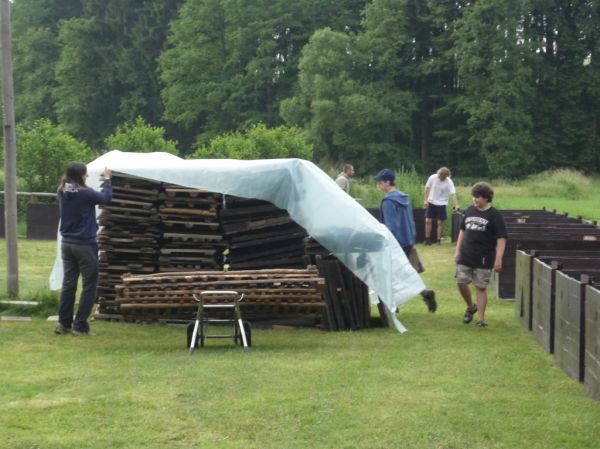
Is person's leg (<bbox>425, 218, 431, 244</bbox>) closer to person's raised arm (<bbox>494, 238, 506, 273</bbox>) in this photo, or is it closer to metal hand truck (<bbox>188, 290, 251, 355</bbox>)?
person's raised arm (<bbox>494, 238, 506, 273</bbox>)

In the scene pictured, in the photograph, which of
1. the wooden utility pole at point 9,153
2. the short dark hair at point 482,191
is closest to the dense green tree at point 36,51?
the wooden utility pole at point 9,153

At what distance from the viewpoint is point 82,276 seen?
12766 mm

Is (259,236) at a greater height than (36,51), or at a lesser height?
lesser

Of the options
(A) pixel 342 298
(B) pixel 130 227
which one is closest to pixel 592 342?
(A) pixel 342 298

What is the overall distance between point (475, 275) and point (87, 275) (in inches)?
175

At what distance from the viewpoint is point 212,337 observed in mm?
12016

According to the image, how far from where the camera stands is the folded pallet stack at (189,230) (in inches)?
544

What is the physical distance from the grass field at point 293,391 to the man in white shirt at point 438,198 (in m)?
11.7

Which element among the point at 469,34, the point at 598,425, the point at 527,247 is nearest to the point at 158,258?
the point at 527,247

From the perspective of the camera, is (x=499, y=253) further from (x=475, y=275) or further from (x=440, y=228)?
(x=440, y=228)

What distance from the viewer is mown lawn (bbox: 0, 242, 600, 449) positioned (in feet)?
26.1

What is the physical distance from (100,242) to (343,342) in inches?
132

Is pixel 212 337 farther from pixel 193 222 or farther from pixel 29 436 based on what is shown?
pixel 29 436

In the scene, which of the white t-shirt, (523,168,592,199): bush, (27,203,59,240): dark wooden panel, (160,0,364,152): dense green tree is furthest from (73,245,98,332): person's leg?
(160,0,364,152): dense green tree
